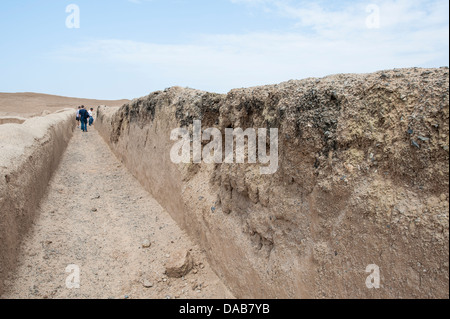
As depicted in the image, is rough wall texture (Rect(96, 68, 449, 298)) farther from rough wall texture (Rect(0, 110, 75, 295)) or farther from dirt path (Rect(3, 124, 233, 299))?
rough wall texture (Rect(0, 110, 75, 295))

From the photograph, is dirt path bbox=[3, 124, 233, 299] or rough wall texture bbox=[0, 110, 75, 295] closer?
dirt path bbox=[3, 124, 233, 299]

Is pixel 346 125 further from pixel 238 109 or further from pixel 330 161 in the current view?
pixel 238 109

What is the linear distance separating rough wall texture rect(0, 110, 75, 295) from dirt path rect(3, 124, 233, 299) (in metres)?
0.16

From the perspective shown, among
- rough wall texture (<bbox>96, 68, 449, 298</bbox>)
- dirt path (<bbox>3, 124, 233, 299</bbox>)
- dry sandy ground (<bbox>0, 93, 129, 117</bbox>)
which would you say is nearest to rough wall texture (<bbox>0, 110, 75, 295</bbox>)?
dirt path (<bbox>3, 124, 233, 299</bbox>)

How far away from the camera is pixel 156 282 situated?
313 cm

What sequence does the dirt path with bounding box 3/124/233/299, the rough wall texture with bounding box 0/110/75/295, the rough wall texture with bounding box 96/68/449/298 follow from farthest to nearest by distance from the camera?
1. the rough wall texture with bounding box 0/110/75/295
2. the dirt path with bounding box 3/124/233/299
3. the rough wall texture with bounding box 96/68/449/298

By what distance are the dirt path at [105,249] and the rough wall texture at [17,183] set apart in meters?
0.16

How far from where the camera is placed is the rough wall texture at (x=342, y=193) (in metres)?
1.52

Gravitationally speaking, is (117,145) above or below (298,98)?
below

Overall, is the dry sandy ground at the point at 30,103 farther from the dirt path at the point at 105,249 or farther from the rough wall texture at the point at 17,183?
the dirt path at the point at 105,249

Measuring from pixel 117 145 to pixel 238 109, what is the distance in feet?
19.5

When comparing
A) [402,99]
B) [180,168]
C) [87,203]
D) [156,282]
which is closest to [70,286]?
[156,282]

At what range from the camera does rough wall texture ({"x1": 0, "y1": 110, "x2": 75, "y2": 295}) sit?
10.3 ft

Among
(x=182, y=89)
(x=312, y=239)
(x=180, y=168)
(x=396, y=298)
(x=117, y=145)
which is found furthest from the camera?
(x=117, y=145)
